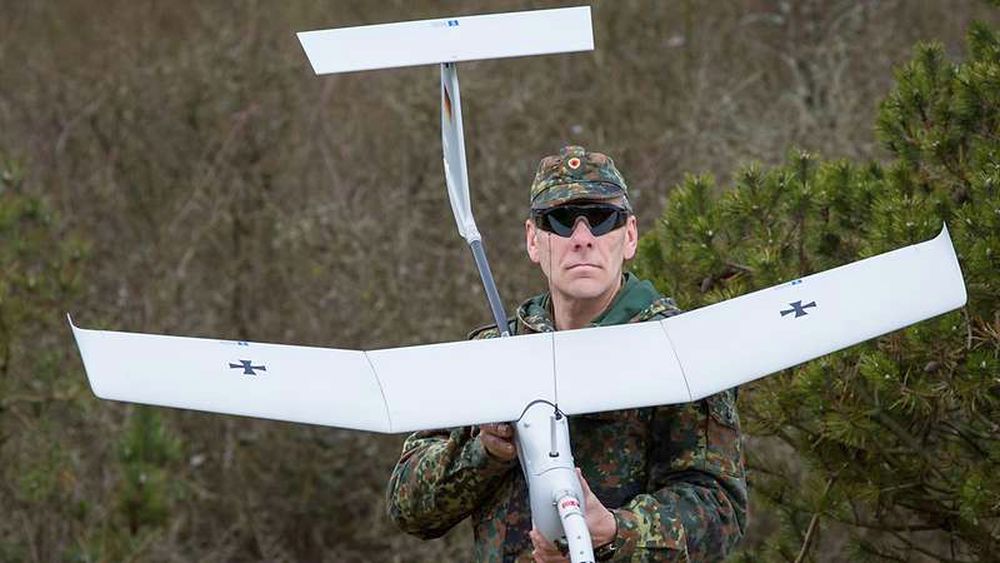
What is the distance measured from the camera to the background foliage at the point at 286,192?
6926 millimetres

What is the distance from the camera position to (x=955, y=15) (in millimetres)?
9117

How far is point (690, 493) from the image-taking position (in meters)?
2.82

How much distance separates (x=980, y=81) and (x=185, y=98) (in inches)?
219

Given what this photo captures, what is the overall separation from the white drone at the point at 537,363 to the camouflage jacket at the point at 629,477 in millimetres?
61

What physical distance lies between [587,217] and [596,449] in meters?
0.42

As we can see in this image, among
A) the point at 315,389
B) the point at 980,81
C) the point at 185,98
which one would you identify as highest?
the point at 185,98

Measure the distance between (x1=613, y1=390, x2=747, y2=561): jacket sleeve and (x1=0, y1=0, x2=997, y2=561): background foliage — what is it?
3.51 meters

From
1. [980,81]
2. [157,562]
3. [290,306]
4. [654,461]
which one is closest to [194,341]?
[654,461]

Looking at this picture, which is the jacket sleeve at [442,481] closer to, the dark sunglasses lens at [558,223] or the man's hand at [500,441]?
the man's hand at [500,441]

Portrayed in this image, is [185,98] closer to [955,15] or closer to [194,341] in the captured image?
[955,15]

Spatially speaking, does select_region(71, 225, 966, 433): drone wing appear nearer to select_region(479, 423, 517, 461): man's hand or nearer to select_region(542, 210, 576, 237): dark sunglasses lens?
select_region(479, 423, 517, 461): man's hand

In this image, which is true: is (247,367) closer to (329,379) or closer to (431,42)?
(329,379)

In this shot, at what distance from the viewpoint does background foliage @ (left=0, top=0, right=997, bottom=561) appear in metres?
6.93

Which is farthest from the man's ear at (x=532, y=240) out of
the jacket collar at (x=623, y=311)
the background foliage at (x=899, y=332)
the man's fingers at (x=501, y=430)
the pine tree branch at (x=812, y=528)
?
the pine tree branch at (x=812, y=528)
